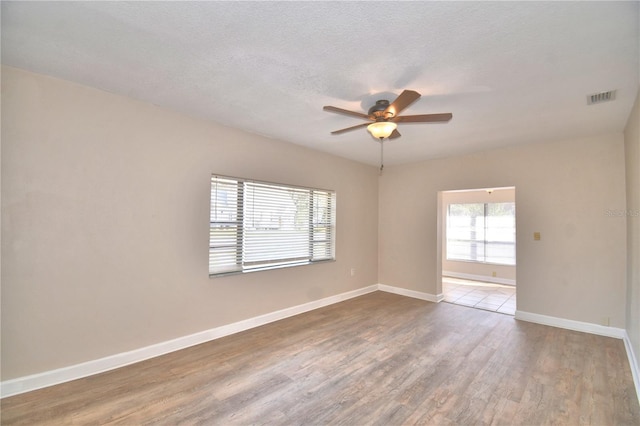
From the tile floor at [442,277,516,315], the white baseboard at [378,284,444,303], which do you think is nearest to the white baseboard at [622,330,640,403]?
the tile floor at [442,277,516,315]

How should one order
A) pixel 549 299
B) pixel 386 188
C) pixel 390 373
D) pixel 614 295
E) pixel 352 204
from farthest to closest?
pixel 386 188, pixel 352 204, pixel 549 299, pixel 614 295, pixel 390 373

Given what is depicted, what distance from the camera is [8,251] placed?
2215 mm

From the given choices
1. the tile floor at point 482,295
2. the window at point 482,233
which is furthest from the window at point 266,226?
the window at point 482,233

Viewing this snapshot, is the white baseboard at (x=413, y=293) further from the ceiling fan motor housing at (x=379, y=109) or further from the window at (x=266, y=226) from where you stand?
the ceiling fan motor housing at (x=379, y=109)

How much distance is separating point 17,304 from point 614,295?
640 cm

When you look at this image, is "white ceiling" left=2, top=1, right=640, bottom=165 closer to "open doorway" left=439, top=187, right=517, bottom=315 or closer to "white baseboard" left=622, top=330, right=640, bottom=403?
"white baseboard" left=622, top=330, right=640, bottom=403

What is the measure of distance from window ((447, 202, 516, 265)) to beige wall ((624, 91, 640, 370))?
3407 mm

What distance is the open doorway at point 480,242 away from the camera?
6590 millimetres

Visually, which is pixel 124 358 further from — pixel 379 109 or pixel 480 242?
pixel 480 242

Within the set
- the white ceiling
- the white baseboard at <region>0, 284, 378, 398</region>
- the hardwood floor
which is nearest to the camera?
the white ceiling

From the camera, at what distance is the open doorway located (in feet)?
21.6

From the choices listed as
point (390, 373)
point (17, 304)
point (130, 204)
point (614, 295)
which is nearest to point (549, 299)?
point (614, 295)

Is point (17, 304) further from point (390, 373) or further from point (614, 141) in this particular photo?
point (614, 141)

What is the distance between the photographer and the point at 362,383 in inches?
97.1
